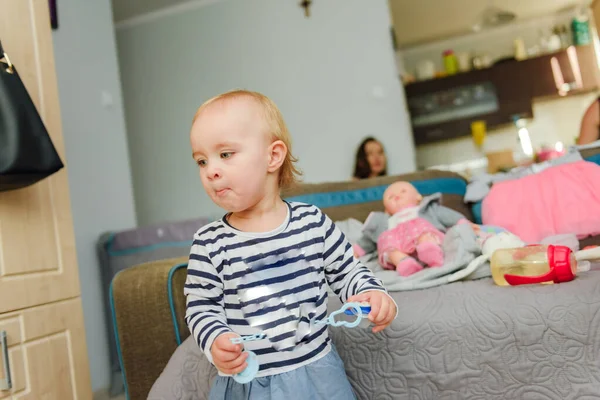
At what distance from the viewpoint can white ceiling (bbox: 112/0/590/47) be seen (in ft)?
14.4

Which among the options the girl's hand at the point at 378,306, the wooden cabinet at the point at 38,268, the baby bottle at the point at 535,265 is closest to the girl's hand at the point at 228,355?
the girl's hand at the point at 378,306

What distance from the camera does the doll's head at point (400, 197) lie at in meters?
1.70

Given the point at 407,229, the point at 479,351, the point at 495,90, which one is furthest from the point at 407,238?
the point at 495,90

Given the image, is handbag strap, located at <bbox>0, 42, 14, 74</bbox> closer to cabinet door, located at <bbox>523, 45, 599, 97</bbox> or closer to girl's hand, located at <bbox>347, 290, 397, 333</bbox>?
girl's hand, located at <bbox>347, 290, 397, 333</bbox>

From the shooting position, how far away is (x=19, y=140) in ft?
3.88

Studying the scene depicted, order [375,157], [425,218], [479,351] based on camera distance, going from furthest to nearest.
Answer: [375,157] → [425,218] → [479,351]

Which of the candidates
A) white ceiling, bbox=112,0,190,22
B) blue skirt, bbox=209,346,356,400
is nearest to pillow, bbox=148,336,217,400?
blue skirt, bbox=209,346,356,400

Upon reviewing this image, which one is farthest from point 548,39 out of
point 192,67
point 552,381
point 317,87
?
point 552,381

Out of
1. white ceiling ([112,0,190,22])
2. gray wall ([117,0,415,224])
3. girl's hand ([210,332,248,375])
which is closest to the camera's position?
girl's hand ([210,332,248,375])

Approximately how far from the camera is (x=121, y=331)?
126cm

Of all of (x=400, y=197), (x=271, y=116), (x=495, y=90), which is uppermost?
(x=495, y=90)

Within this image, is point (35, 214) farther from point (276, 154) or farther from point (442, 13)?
point (442, 13)

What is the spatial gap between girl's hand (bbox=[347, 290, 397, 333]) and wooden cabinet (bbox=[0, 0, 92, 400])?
0.97 m

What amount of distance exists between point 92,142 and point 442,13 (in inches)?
135
